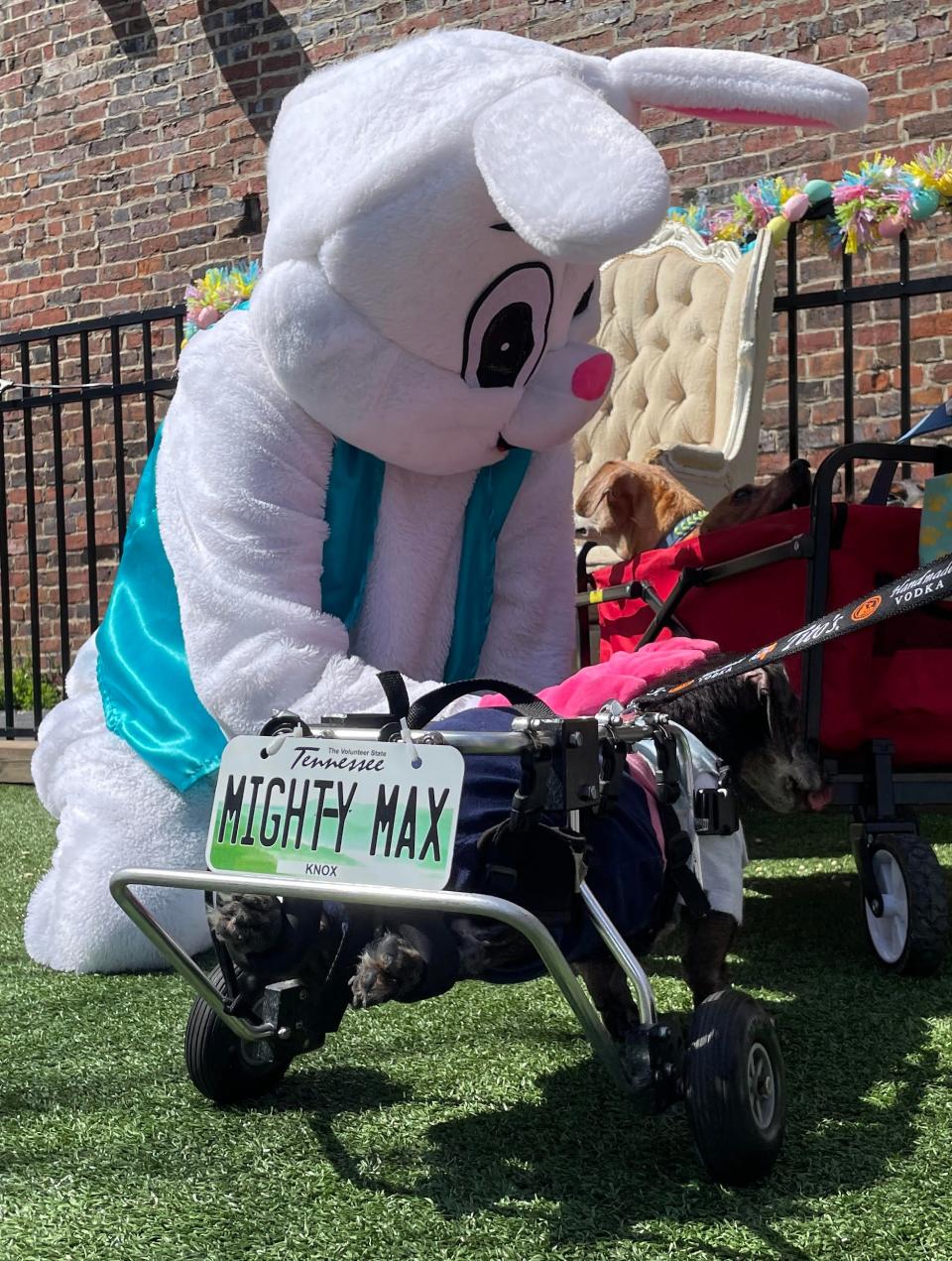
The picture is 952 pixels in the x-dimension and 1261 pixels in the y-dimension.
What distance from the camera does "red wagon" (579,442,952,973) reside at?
2.35 metres

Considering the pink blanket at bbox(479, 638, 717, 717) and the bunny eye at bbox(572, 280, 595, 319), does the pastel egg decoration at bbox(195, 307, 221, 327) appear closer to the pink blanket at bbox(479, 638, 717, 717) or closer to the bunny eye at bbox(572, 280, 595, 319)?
the bunny eye at bbox(572, 280, 595, 319)

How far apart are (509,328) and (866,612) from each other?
97 cm

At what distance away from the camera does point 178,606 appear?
2.46 m

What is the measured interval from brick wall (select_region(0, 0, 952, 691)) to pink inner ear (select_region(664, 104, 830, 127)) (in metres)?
3.27

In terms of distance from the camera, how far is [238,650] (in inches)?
82.0

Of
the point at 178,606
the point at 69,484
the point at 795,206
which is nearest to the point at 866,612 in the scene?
the point at 178,606

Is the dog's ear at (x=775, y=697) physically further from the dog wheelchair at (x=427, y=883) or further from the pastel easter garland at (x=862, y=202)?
the pastel easter garland at (x=862, y=202)

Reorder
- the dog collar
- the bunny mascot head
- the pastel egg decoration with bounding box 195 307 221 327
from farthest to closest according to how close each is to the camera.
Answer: the pastel egg decoration with bounding box 195 307 221 327 → the dog collar → the bunny mascot head

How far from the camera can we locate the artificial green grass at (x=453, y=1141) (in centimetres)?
134

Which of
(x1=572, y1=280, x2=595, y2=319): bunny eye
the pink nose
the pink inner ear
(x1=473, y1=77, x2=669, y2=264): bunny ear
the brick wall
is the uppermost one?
the brick wall

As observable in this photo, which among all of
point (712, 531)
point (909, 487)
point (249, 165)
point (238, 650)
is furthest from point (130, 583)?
point (249, 165)

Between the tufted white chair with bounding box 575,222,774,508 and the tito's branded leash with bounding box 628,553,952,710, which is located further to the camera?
the tufted white chair with bounding box 575,222,774,508

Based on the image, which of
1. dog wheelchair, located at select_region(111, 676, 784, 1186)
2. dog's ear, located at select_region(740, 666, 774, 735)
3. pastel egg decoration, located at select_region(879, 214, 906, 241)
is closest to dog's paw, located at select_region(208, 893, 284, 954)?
dog wheelchair, located at select_region(111, 676, 784, 1186)

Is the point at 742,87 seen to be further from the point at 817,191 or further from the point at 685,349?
the point at 685,349
